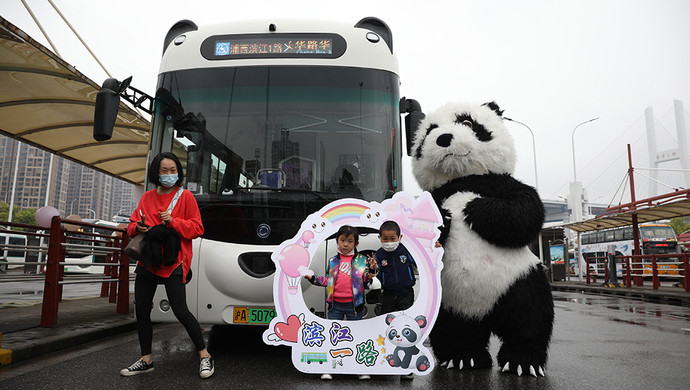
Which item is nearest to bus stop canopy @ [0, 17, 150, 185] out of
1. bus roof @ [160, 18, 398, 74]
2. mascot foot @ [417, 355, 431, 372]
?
bus roof @ [160, 18, 398, 74]

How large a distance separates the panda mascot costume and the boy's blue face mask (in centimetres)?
212

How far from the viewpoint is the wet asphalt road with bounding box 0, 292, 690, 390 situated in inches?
138

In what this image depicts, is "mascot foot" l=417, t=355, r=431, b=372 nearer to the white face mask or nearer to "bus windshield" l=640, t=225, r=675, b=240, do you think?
the white face mask

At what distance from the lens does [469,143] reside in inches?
160

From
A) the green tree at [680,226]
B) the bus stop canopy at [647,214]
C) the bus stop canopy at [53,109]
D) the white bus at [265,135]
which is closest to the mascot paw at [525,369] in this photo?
the white bus at [265,135]

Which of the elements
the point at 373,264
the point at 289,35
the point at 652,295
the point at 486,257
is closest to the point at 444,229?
the point at 486,257

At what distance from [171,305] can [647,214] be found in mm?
15461

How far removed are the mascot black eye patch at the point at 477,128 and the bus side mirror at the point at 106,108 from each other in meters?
3.18

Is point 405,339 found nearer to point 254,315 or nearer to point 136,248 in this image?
point 254,315

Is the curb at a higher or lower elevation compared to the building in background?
lower

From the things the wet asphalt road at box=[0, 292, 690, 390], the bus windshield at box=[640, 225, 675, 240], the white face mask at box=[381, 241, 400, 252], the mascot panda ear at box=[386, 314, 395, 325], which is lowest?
the wet asphalt road at box=[0, 292, 690, 390]

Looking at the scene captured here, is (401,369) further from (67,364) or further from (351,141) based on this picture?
(67,364)

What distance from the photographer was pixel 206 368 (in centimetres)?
367

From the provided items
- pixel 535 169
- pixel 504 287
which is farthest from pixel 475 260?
pixel 535 169
